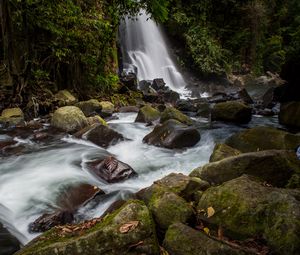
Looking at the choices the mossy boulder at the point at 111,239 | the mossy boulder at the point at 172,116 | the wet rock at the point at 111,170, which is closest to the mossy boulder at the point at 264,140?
the wet rock at the point at 111,170

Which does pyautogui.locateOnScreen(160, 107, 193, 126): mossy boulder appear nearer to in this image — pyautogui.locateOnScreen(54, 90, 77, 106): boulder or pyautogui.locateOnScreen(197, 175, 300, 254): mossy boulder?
pyautogui.locateOnScreen(54, 90, 77, 106): boulder

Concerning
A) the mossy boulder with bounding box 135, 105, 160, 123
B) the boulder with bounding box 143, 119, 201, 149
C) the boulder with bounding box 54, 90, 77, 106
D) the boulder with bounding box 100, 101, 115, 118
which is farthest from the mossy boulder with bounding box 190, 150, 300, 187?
the boulder with bounding box 54, 90, 77, 106

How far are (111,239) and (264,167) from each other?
258 cm

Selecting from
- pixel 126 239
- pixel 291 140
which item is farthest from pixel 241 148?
pixel 126 239

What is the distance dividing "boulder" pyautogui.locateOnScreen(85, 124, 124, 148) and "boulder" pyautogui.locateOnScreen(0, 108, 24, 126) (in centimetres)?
269

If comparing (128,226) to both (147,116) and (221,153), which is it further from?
(147,116)

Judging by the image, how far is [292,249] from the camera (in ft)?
10.3

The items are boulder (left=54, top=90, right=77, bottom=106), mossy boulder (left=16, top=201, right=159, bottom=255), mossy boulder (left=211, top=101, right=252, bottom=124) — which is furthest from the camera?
boulder (left=54, top=90, right=77, bottom=106)

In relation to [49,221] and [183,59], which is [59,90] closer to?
[49,221]

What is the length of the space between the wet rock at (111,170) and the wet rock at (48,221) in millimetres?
1541

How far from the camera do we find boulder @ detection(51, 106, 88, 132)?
9.81m

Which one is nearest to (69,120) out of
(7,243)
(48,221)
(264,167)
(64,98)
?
(64,98)

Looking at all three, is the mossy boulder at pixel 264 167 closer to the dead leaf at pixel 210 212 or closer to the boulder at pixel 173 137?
the dead leaf at pixel 210 212

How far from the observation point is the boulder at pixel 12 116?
1038 cm
